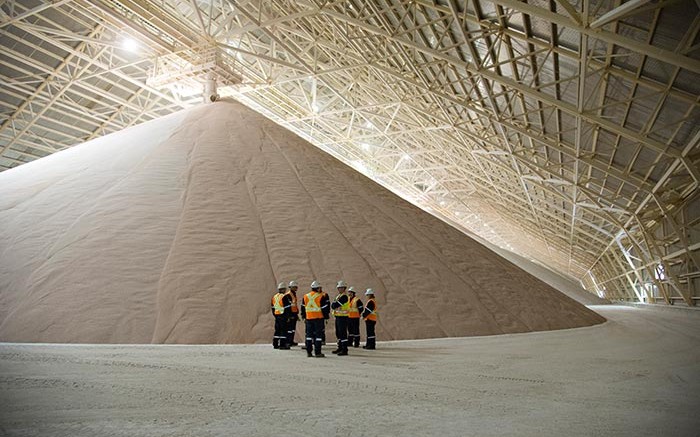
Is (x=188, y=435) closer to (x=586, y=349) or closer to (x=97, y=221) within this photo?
(x=586, y=349)

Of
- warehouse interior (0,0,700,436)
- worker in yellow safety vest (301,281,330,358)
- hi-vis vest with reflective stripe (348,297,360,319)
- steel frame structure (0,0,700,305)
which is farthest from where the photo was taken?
steel frame structure (0,0,700,305)

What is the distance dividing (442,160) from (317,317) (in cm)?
2765

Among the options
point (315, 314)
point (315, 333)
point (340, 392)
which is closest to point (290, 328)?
point (315, 314)

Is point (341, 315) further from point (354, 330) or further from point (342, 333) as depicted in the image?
point (354, 330)

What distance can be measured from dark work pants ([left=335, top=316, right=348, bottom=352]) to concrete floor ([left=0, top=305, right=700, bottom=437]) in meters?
0.31

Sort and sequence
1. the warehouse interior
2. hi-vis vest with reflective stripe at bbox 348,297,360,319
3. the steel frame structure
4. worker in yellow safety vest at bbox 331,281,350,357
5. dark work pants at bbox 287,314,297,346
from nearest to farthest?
the warehouse interior
worker in yellow safety vest at bbox 331,281,350,357
dark work pants at bbox 287,314,297,346
hi-vis vest with reflective stripe at bbox 348,297,360,319
the steel frame structure

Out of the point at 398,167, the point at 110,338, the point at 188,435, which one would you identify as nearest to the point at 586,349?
the point at 188,435

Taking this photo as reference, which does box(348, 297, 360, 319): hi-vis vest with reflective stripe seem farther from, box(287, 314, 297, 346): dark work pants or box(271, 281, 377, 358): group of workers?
box(287, 314, 297, 346): dark work pants

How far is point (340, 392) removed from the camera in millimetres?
4961

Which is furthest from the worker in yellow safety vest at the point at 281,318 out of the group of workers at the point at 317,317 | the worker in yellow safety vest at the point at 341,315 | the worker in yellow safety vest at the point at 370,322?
the worker in yellow safety vest at the point at 370,322

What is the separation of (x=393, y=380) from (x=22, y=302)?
24.7 ft

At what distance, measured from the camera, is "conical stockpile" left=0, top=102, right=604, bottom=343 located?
9188 millimetres

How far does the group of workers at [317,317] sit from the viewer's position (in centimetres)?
795

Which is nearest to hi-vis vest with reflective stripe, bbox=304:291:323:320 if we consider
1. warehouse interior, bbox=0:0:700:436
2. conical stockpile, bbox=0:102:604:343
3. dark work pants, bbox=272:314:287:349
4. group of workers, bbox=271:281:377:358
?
group of workers, bbox=271:281:377:358
